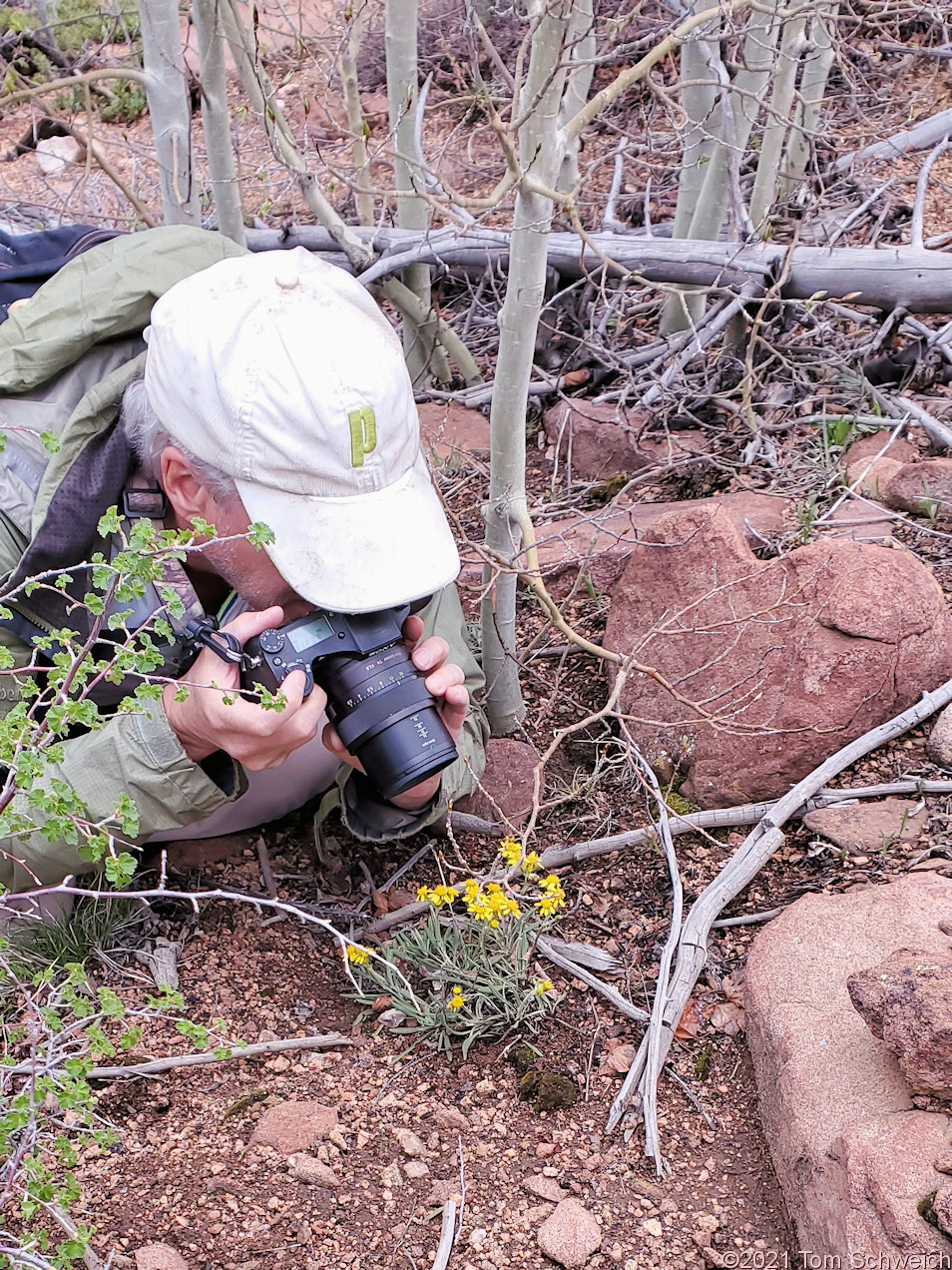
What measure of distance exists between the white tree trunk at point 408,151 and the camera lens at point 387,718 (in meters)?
1.62

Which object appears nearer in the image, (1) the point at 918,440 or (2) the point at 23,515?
(2) the point at 23,515

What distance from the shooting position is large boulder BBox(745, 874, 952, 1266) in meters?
1.42

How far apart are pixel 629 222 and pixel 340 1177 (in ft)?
12.5

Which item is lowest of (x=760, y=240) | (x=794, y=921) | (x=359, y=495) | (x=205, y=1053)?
(x=205, y=1053)

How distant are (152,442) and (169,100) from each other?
1.50 meters

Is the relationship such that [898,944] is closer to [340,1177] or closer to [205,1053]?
[340,1177]

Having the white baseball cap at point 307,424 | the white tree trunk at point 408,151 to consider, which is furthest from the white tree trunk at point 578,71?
the white baseball cap at point 307,424

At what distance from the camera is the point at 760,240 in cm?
343

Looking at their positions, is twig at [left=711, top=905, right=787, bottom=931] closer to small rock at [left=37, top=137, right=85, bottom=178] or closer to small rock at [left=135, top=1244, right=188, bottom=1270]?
small rock at [left=135, top=1244, right=188, bottom=1270]

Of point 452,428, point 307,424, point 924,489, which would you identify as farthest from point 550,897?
point 452,428

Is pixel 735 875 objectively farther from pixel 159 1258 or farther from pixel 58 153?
pixel 58 153

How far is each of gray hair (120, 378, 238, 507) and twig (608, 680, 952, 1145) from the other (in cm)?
102

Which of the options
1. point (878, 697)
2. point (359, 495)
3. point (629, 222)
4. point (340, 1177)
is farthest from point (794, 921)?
point (629, 222)

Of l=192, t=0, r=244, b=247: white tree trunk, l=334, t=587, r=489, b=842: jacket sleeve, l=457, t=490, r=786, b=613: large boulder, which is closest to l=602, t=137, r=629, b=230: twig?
l=192, t=0, r=244, b=247: white tree trunk
